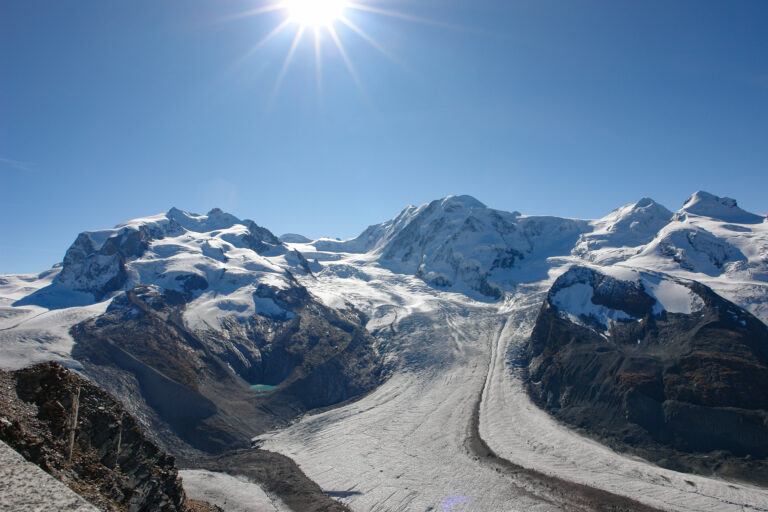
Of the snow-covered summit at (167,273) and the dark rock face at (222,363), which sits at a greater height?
the snow-covered summit at (167,273)

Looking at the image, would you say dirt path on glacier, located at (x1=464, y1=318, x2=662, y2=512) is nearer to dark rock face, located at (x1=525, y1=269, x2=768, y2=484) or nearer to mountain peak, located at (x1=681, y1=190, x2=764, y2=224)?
dark rock face, located at (x1=525, y1=269, x2=768, y2=484)

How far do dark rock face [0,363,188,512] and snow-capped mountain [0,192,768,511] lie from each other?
30039 millimetres

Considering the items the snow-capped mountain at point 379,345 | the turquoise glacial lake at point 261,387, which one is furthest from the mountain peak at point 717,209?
the turquoise glacial lake at point 261,387

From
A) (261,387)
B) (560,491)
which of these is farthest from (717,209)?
(261,387)

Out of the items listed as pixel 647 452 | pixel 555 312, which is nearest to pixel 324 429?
pixel 647 452

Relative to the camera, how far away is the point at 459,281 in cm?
17975

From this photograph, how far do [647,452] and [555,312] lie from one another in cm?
4213

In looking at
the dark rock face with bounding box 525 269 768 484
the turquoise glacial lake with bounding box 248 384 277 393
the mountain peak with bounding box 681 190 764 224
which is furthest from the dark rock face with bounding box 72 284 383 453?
the mountain peak with bounding box 681 190 764 224

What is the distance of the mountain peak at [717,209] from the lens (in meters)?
157

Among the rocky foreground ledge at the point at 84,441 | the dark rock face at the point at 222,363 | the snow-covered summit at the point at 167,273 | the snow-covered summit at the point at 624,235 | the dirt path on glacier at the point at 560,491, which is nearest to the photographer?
the rocky foreground ledge at the point at 84,441

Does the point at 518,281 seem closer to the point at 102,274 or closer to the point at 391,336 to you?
the point at 391,336

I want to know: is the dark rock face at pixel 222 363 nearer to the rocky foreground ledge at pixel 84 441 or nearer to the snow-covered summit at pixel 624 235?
the rocky foreground ledge at pixel 84 441

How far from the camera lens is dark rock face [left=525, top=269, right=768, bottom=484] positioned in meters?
50.6

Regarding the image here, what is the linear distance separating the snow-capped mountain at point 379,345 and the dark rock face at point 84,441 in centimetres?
3004
